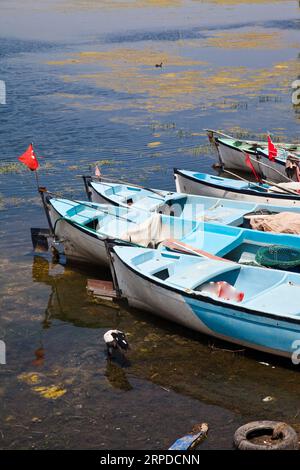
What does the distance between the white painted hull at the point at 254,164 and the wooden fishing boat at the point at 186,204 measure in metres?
4.02

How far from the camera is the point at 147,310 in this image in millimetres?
16422

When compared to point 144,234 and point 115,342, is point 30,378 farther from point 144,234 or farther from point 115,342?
point 144,234

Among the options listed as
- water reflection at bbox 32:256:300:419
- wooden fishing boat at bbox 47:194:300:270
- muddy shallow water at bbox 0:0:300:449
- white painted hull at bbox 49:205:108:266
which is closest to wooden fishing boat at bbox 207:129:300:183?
muddy shallow water at bbox 0:0:300:449

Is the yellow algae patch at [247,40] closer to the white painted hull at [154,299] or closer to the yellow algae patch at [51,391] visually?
the white painted hull at [154,299]

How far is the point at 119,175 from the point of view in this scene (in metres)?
26.8

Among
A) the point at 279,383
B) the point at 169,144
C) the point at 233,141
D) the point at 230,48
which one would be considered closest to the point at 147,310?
the point at 279,383

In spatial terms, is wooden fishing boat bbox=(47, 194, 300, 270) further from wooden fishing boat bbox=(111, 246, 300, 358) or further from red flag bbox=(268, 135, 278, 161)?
red flag bbox=(268, 135, 278, 161)

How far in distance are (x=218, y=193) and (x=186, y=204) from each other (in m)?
1.92

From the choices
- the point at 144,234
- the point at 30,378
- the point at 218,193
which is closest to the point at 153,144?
the point at 218,193

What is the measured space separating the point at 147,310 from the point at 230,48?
42.3 meters

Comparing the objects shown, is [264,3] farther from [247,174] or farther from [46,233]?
[46,233]

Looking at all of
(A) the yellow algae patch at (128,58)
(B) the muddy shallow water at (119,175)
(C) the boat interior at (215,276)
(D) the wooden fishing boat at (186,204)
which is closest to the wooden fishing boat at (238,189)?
(D) the wooden fishing boat at (186,204)

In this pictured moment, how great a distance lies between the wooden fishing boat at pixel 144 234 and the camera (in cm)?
1767

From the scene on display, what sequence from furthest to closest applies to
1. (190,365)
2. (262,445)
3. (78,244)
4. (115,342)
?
(78,244)
(190,365)
(115,342)
(262,445)
